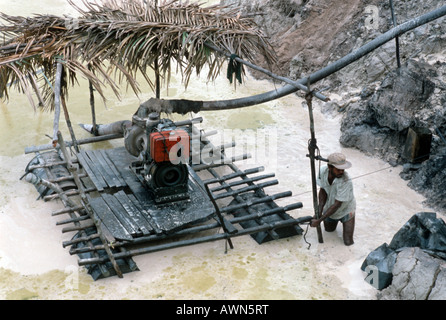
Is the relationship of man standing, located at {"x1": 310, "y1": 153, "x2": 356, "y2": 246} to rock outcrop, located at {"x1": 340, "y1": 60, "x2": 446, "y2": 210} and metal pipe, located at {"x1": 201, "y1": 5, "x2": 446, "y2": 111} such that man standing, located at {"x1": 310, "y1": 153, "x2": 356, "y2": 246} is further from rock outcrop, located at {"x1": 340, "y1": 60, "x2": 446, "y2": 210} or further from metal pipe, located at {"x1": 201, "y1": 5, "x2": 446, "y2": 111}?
rock outcrop, located at {"x1": 340, "y1": 60, "x2": 446, "y2": 210}

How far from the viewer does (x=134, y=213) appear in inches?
241

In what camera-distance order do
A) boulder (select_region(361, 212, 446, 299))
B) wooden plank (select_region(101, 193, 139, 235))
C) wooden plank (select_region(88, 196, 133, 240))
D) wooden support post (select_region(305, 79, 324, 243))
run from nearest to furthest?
1. boulder (select_region(361, 212, 446, 299))
2. wooden support post (select_region(305, 79, 324, 243))
3. wooden plank (select_region(88, 196, 133, 240))
4. wooden plank (select_region(101, 193, 139, 235))

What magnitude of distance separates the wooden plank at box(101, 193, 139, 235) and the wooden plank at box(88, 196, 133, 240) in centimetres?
4

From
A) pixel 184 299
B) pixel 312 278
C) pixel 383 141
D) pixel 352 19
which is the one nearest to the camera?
pixel 184 299

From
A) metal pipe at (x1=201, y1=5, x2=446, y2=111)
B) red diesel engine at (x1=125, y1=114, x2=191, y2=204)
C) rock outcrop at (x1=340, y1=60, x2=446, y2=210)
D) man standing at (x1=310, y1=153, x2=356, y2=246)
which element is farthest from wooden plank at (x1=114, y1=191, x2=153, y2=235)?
rock outcrop at (x1=340, y1=60, x2=446, y2=210)

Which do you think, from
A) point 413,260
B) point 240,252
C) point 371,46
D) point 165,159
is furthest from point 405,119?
point 165,159

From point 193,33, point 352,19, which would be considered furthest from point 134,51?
point 352,19

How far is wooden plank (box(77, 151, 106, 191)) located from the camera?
22.1ft

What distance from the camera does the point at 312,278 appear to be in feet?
17.9

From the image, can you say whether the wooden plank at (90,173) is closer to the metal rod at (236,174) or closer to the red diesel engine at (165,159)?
the red diesel engine at (165,159)

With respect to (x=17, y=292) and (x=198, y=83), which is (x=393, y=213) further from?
(x=198, y=83)

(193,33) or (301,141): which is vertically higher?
(193,33)

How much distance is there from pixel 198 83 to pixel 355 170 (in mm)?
4689

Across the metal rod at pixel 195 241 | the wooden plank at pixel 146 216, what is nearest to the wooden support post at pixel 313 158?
the metal rod at pixel 195 241
